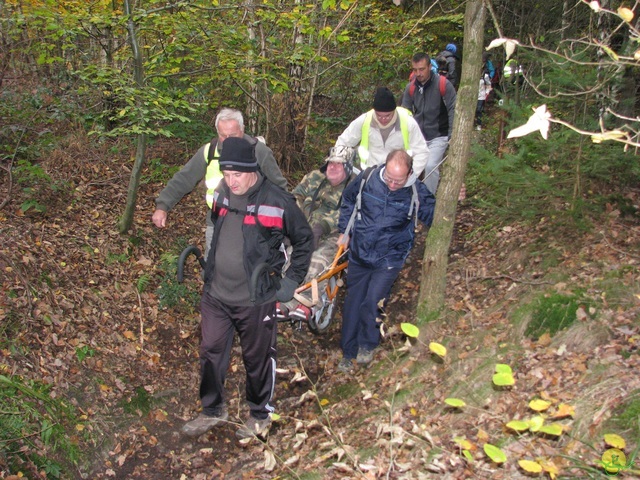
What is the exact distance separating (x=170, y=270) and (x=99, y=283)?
3.06 feet

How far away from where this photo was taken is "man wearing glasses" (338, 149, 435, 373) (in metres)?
5.61

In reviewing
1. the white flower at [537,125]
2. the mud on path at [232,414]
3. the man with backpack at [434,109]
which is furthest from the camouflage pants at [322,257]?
the white flower at [537,125]

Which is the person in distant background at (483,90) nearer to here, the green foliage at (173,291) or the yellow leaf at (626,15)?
the green foliage at (173,291)

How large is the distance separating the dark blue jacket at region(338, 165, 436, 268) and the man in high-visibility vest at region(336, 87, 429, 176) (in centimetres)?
67

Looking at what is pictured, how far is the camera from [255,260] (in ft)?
15.5

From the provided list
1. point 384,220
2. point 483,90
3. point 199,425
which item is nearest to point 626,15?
point 384,220

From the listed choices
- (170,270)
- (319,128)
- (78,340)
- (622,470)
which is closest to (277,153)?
(319,128)

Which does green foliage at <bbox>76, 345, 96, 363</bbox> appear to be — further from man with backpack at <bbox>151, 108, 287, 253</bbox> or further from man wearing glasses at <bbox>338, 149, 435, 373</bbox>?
man wearing glasses at <bbox>338, 149, 435, 373</bbox>

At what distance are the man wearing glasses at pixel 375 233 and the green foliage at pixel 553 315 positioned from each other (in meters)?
1.46

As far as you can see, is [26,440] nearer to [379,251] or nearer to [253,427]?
[253,427]

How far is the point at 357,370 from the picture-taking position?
6.11 meters

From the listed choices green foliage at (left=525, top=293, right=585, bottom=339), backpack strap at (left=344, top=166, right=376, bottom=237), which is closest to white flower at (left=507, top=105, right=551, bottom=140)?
green foliage at (left=525, top=293, right=585, bottom=339)

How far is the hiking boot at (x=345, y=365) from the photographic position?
242 inches

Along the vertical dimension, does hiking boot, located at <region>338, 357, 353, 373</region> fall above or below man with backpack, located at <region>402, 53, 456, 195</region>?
below
